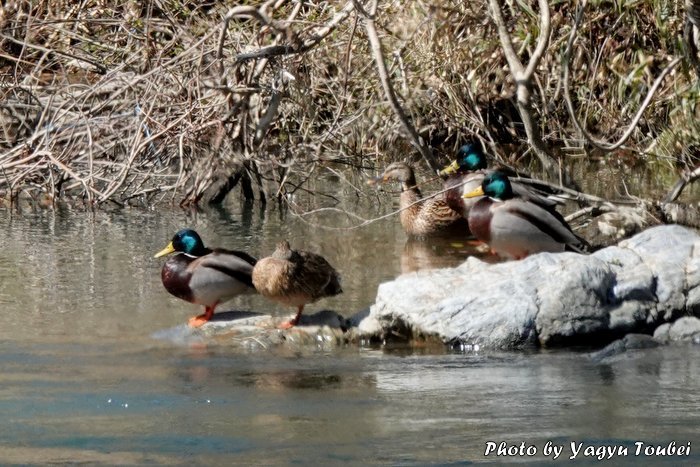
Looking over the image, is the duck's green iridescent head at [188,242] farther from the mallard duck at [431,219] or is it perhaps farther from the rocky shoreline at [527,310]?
the mallard duck at [431,219]

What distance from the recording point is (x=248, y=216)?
33.3ft

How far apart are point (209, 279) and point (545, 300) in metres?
1.64

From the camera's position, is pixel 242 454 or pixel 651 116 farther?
pixel 651 116

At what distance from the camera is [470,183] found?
952 cm

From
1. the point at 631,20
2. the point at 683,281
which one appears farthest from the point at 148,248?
the point at 631,20

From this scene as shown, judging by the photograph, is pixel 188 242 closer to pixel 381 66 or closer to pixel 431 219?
pixel 381 66

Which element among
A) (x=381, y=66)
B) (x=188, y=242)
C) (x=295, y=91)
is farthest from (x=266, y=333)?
(x=295, y=91)

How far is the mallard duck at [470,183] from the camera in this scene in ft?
27.9

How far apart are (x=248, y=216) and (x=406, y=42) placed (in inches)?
71.9

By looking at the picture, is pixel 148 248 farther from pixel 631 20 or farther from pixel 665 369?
pixel 631 20

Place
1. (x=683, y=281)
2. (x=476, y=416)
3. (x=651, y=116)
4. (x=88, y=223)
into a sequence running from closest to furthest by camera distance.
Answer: (x=476, y=416)
(x=683, y=281)
(x=88, y=223)
(x=651, y=116)

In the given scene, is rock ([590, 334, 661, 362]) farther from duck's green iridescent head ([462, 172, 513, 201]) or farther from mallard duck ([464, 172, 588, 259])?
duck's green iridescent head ([462, 172, 513, 201])

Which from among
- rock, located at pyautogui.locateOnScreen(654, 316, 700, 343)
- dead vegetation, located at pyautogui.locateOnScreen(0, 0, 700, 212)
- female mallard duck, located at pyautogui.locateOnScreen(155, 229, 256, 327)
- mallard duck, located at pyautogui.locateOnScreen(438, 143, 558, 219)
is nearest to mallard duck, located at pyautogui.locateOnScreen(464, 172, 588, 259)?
mallard duck, located at pyautogui.locateOnScreen(438, 143, 558, 219)

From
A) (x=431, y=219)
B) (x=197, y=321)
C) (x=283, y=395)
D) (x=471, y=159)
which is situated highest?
(x=471, y=159)
